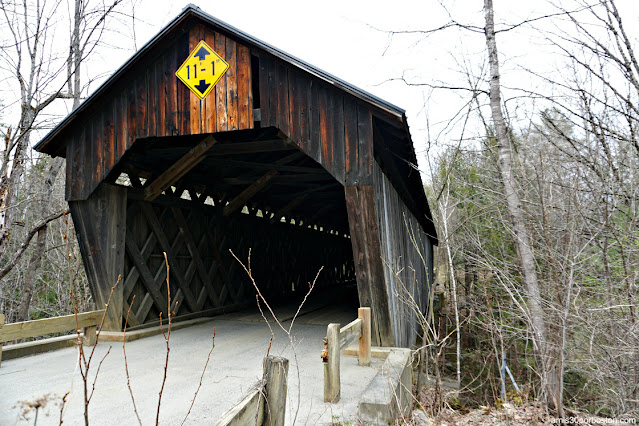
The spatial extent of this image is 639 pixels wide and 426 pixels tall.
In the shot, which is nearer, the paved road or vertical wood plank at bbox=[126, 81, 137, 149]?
the paved road

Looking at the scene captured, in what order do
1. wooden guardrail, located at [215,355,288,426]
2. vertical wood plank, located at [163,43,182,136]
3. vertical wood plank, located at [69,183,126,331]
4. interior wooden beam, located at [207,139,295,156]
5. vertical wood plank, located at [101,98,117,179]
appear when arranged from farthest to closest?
1. interior wooden beam, located at [207,139,295,156]
2. vertical wood plank, located at [69,183,126,331]
3. vertical wood plank, located at [101,98,117,179]
4. vertical wood plank, located at [163,43,182,136]
5. wooden guardrail, located at [215,355,288,426]

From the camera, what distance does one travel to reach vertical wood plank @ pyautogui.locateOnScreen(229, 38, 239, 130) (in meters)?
5.74

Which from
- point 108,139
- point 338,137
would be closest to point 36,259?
point 108,139

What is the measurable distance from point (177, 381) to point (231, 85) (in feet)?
12.6

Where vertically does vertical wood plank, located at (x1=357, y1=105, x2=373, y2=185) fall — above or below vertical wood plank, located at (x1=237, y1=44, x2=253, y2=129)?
below

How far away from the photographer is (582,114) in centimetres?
671

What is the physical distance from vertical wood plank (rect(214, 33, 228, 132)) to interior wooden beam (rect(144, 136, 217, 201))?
1.97 ft

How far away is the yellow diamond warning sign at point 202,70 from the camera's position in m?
5.85

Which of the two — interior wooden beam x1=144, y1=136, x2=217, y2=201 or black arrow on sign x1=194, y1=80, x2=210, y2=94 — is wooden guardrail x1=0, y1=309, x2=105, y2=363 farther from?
black arrow on sign x1=194, y1=80, x2=210, y2=94

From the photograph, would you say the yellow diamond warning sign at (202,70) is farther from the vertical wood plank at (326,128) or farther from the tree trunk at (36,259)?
the tree trunk at (36,259)

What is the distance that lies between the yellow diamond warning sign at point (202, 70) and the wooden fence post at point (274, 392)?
4.72 meters

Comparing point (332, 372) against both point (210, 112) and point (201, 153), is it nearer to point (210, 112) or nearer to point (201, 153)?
point (210, 112)

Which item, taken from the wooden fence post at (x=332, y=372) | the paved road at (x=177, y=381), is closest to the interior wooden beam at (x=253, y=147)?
the paved road at (x=177, y=381)

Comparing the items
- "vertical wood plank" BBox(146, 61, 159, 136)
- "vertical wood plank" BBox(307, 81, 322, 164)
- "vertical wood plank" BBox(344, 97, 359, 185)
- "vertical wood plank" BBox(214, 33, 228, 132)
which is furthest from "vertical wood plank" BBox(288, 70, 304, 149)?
"vertical wood plank" BBox(146, 61, 159, 136)
